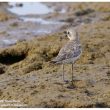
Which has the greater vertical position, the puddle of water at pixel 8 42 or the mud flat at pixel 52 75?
the puddle of water at pixel 8 42

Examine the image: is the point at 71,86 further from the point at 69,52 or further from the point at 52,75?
the point at 52,75

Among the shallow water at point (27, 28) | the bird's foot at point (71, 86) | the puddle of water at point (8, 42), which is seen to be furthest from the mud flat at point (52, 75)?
the shallow water at point (27, 28)

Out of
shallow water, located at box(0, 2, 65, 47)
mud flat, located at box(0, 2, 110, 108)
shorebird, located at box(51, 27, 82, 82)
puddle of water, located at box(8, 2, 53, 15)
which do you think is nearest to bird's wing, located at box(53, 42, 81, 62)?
shorebird, located at box(51, 27, 82, 82)

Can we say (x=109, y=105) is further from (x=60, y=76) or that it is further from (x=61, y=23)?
(x=61, y=23)

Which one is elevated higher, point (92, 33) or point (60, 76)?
point (92, 33)

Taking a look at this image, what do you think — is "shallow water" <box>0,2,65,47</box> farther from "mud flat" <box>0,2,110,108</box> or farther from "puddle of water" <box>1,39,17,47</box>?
"mud flat" <box>0,2,110,108</box>

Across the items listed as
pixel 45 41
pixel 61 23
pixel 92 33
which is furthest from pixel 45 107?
pixel 61 23

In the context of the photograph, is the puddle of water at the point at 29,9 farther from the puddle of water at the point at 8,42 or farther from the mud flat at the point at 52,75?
the mud flat at the point at 52,75

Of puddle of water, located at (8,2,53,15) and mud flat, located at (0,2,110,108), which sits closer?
mud flat, located at (0,2,110,108)

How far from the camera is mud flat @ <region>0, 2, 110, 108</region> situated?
7.52 metres

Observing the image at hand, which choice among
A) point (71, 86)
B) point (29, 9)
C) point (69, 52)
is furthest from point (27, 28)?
point (71, 86)

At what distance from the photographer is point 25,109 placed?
23.9ft

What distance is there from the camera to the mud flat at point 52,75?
24.7 ft

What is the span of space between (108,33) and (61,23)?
5.56m
